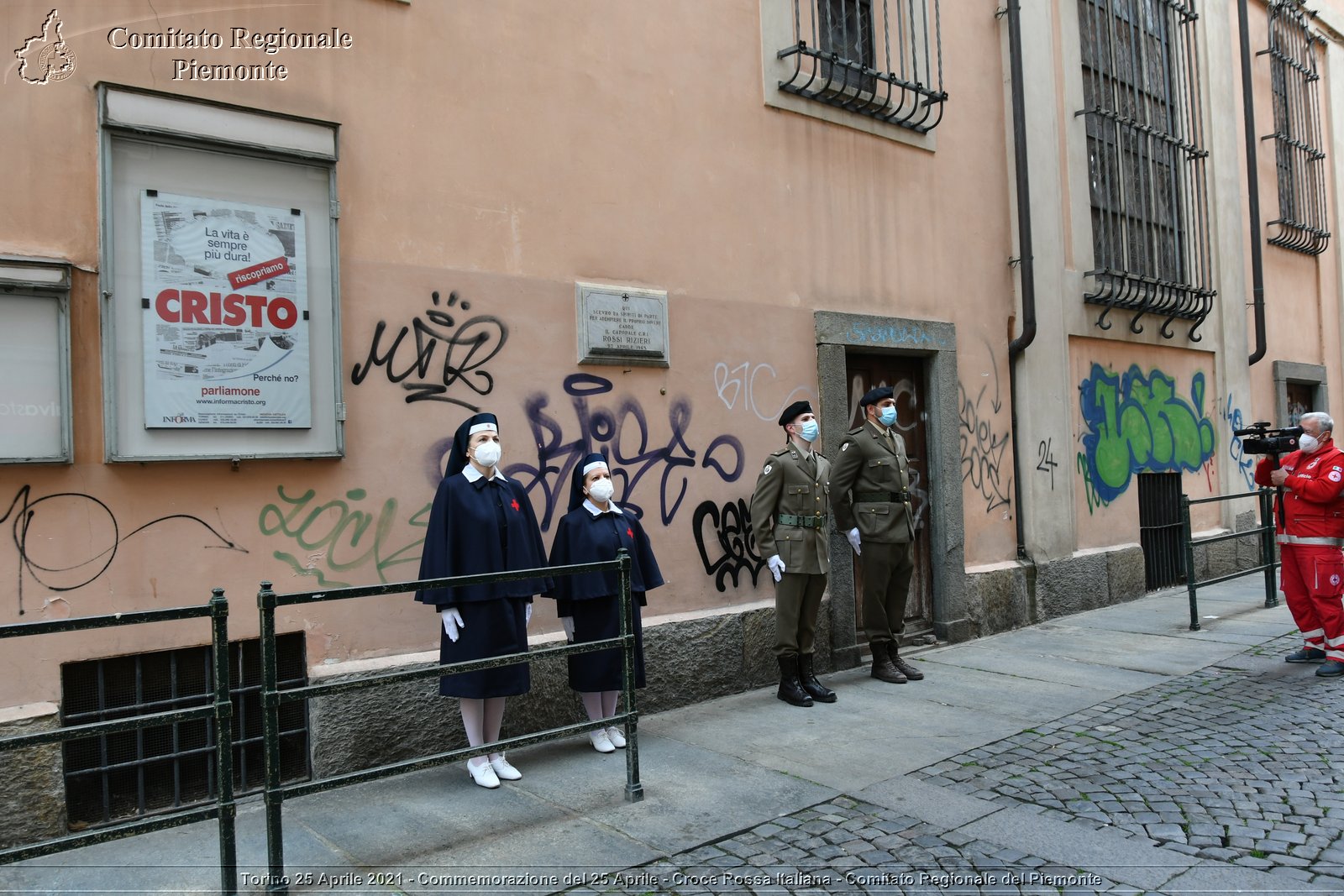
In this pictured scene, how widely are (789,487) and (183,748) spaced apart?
3.41 metres

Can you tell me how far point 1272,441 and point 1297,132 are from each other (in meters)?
8.15

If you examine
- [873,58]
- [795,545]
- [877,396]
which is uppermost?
[873,58]

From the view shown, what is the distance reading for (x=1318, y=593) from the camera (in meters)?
6.66

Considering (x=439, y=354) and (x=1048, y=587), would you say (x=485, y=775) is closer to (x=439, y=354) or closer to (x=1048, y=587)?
(x=439, y=354)

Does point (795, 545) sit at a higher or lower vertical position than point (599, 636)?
higher

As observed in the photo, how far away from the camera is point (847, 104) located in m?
7.40

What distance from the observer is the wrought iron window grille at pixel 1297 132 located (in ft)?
41.5

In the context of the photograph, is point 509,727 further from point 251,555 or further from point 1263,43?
point 1263,43

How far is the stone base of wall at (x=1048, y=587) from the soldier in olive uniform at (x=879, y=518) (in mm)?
1559

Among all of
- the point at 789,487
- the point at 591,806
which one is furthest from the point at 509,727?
the point at 789,487

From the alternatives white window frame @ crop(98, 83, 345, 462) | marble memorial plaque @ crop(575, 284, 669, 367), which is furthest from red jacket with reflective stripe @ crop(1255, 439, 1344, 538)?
white window frame @ crop(98, 83, 345, 462)

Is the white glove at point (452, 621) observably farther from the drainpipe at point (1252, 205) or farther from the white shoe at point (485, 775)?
the drainpipe at point (1252, 205)

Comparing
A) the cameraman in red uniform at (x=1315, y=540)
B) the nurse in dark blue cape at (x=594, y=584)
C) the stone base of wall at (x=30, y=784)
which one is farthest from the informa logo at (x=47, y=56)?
the cameraman in red uniform at (x=1315, y=540)

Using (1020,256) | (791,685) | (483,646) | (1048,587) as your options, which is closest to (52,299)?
(483,646)
